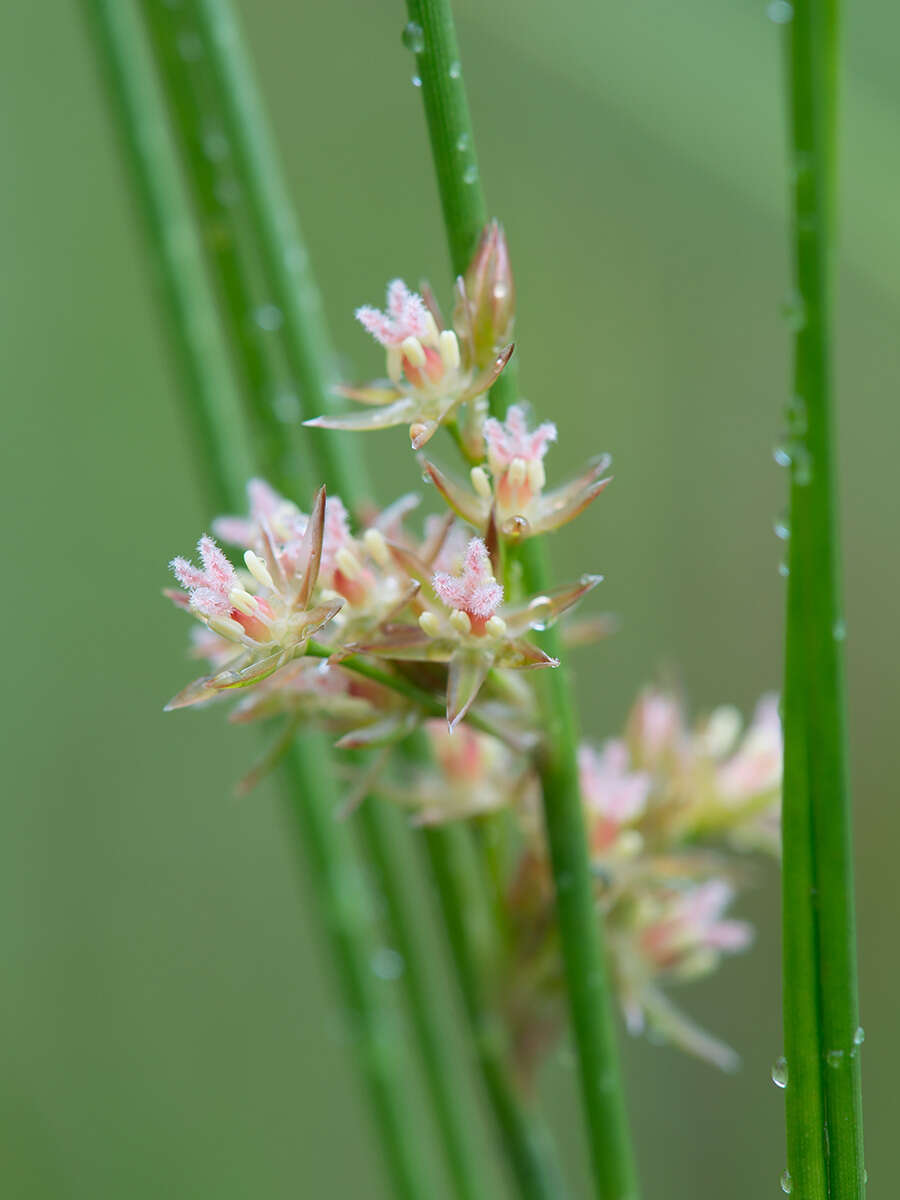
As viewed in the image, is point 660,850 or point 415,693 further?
point 660,850

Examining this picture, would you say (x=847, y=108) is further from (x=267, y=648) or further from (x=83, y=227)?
(x=83, y=227)

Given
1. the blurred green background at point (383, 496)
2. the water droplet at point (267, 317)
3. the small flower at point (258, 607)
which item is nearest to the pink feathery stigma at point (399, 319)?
the small flower at point (258, 607)

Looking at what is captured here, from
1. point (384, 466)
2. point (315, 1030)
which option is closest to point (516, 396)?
point (384, 466)

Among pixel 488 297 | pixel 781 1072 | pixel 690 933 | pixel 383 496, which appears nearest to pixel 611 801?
pixel 690 933

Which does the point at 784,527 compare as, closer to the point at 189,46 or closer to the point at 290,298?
the point at 290,298

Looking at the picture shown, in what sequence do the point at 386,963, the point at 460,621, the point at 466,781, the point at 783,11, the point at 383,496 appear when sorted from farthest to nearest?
1. the point at 383,496
2. the point at 386,963
3. the point at 466,781
4. the point at 460,621
5. the point at 783,11

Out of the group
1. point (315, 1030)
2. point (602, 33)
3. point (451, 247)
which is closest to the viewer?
point (451, 247)
